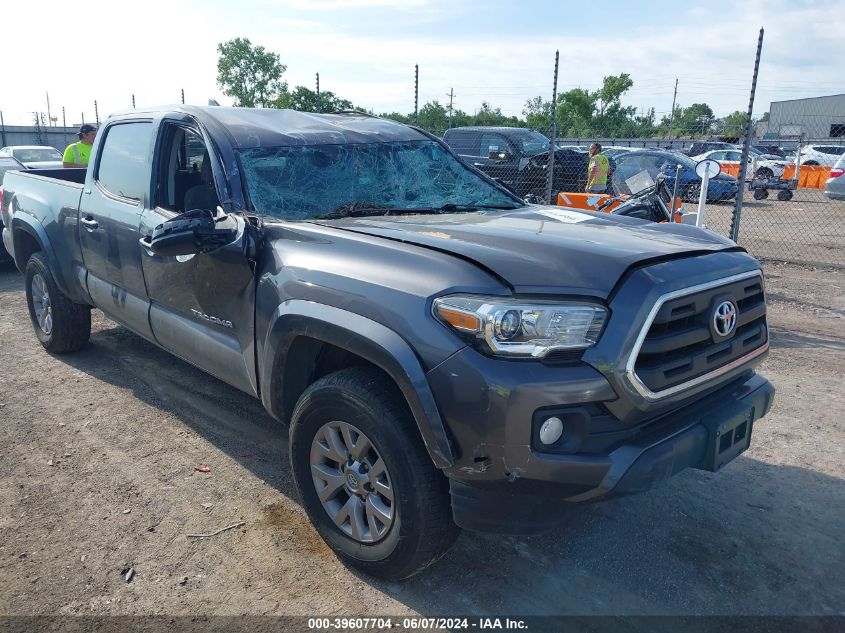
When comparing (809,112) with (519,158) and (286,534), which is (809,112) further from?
(286,534)

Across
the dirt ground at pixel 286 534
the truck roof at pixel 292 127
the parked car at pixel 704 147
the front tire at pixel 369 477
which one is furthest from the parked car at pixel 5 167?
the parked car at pixel 704 147

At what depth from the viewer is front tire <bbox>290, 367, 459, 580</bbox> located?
97.4 inches

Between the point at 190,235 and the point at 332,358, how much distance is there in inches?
33.4

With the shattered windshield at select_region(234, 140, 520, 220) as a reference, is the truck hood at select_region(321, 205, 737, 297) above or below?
below

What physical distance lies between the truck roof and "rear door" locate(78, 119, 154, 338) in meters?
0.29

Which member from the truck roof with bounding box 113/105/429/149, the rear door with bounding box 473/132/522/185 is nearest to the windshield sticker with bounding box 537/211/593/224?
the truck roof with bounding box 113/105/429/149

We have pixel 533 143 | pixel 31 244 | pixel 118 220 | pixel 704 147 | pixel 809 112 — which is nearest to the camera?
pixel 118 220

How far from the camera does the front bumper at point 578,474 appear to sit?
225 cm

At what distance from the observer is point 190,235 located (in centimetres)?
302

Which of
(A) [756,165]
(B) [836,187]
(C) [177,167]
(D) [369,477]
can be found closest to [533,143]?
(B) [836,187]

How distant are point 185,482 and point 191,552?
0.68 metres

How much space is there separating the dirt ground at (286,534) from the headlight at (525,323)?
66 centimetres

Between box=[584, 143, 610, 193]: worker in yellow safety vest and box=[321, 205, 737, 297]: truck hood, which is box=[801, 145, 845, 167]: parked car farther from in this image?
box=[321, 205, 737, 297]: truck hood

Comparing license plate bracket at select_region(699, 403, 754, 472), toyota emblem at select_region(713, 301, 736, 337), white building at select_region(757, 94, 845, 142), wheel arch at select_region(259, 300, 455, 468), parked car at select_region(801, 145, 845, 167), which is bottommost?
license plate bracket at select_region(699, 403, 754, 472)
